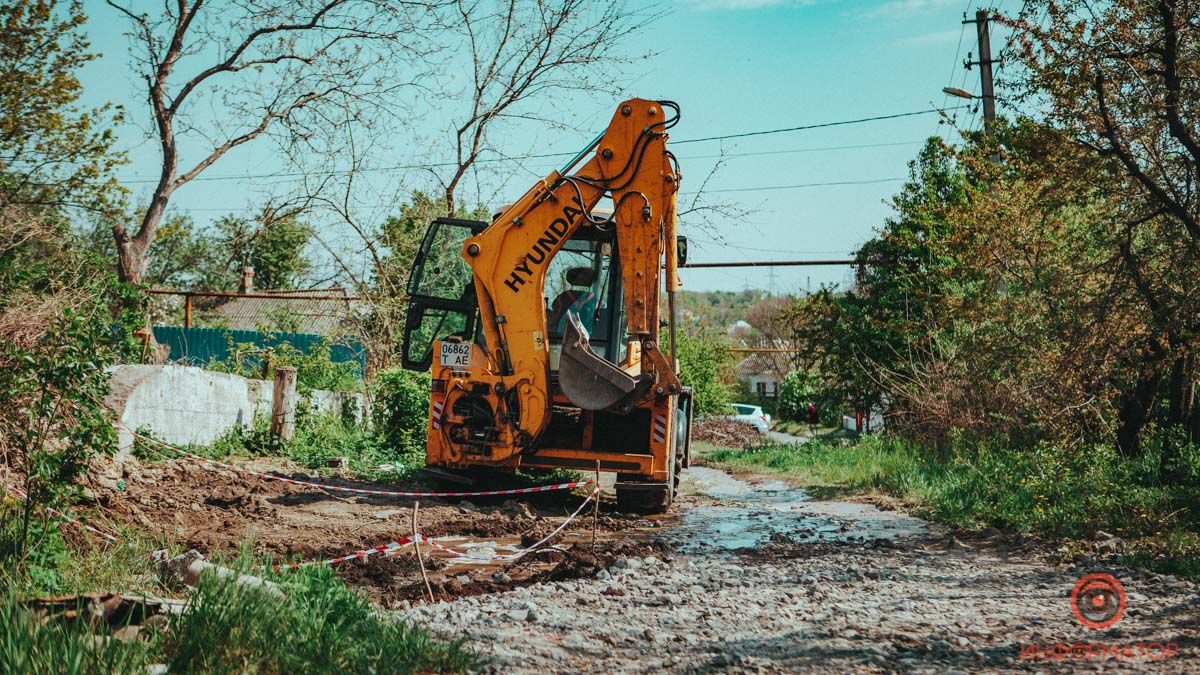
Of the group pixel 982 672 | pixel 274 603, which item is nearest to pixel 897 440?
pixel 982 672

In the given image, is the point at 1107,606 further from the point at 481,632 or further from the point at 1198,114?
the point at 1198,114

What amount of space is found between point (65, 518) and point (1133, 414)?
13.1 meters

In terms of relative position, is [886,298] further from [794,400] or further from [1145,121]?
[794,400]

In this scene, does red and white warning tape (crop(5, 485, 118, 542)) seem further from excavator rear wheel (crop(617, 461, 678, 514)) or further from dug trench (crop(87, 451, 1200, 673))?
excavator rear wheel (crop(617, 461, 678, 514))

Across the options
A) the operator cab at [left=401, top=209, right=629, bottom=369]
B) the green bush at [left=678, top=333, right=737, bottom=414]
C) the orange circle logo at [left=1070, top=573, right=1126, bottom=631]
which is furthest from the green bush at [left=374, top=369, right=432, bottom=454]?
the green bush at [left=678, top=333, right=737, bottom=414]

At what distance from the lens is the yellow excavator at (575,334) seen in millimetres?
12148

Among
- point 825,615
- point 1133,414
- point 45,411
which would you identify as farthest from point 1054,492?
point 45,411

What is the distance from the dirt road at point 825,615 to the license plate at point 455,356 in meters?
3.65

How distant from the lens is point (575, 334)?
1189 cm

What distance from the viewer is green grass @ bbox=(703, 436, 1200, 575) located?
997cm

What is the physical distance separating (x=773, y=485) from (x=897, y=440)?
2.65 metres

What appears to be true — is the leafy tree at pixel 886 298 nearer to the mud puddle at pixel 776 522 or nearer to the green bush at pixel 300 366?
the mud puddle at pixel 776 522

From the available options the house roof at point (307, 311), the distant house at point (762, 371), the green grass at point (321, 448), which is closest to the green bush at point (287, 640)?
the green grass at point (321, 448)

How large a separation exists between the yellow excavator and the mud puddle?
1020 millimetres
